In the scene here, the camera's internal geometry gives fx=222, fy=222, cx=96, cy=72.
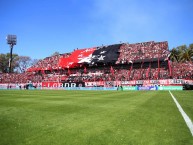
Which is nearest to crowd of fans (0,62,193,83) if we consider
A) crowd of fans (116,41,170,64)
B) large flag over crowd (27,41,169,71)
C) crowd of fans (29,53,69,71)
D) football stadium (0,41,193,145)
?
football stadium (0,41,193,145)

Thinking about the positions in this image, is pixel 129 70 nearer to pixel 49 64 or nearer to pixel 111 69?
pixel 111 69

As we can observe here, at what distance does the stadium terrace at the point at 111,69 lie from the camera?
193 ft

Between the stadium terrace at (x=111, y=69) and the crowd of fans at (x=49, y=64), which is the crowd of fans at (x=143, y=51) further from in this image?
the crowd of fans at (x=49, y=64)

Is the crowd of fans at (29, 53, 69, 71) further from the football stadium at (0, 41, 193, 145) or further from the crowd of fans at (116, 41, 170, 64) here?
the crowd of fans at (116, 41, 170, 64)

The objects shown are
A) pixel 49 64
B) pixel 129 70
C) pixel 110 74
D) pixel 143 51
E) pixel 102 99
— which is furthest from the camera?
pixel 49 64

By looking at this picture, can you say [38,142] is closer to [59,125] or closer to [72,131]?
[72,131]

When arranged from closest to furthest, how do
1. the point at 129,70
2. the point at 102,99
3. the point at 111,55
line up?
the point at 102,99
the point at 129,70
the point at 111,55

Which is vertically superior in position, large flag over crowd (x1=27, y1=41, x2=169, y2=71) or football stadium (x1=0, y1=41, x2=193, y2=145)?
large flag over crowd (x1=27, y1=41, x2=169, y2=71)

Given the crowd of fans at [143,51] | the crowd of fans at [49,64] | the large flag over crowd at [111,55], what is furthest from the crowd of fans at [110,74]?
the crowd of fans at [143,51]

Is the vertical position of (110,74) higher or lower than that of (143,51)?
lower

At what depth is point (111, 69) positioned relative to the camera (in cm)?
7250

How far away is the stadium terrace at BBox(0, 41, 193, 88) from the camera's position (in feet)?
193

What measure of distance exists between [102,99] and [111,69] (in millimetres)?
53888

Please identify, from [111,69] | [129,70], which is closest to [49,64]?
[111,69]
